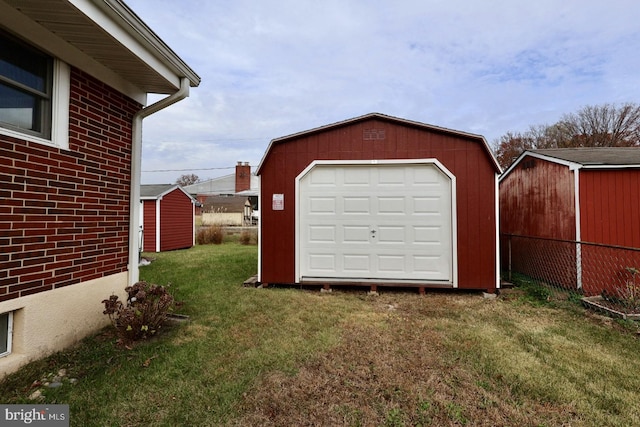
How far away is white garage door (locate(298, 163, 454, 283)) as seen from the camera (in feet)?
18.0

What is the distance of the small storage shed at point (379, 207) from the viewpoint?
536cm

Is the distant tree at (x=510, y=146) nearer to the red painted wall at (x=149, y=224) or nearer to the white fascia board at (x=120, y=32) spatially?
the red painted wall at (x=149, y=224)

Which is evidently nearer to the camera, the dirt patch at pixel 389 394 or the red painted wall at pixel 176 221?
the dirt patch at pixel 389 394

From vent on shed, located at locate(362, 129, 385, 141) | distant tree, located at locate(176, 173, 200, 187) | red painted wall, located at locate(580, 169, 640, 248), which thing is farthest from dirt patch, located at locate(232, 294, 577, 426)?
distant tree, located at locate(176, 173, 200, 187)

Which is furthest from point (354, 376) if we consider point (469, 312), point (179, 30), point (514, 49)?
point (514, 49)

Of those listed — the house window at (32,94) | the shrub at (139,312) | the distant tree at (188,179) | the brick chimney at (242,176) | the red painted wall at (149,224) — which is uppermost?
the distant tree at (188,179)

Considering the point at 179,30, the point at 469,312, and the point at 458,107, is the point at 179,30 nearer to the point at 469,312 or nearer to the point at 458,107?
the point at 469,312

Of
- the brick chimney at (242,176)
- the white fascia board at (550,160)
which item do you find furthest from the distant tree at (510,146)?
the brick chimney at (242,176)

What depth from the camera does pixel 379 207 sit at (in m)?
5.64

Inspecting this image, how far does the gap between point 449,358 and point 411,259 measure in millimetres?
2746

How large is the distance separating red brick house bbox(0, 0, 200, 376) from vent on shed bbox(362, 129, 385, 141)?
10.4 ft

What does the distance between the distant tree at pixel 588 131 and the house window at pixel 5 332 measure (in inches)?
1016

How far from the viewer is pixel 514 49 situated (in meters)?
Result: 8.53

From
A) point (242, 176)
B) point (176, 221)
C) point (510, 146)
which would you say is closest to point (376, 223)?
point (176, 221)
